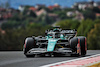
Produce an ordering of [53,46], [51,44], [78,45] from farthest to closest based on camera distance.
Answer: [78,45], [51,44], [53,46]

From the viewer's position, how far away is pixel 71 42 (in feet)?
63.2

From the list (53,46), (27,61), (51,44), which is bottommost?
(27,61)

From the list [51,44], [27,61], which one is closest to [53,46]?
[51,44]

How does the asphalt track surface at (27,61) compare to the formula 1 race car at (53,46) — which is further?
the formula 1 race car at (53,46)

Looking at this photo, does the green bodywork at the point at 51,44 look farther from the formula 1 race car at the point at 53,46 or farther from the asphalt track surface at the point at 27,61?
the asphalt track surface at the point at 27,61

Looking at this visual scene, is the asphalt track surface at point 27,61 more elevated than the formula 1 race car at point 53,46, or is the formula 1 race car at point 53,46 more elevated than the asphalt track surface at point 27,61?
the formula 1 race car at point 53,46

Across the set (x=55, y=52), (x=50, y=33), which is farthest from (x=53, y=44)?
(x=50, y=33)

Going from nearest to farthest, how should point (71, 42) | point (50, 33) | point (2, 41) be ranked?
point (71, 42) → point (50, 33) → point (2, 41)

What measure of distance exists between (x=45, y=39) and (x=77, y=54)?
6.39 feet

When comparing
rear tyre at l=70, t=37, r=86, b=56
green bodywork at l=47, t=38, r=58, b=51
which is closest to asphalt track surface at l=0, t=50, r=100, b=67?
green bodywork at l=47, t=38, r=58, b=51

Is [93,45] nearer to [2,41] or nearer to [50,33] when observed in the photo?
[2,41]

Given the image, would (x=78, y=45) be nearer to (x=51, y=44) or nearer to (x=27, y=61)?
(x=51, y=44)

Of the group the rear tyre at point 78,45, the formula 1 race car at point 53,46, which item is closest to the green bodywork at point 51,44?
the formula 1 race car at point 53,46

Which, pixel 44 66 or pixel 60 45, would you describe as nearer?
pixel 44 66
